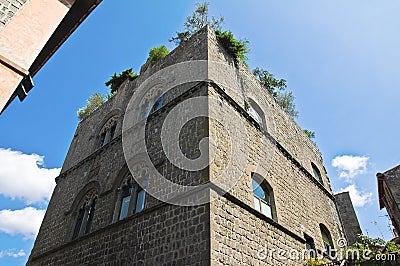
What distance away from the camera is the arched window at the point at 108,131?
439 inches

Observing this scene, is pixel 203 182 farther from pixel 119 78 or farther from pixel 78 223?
pixel 119 78

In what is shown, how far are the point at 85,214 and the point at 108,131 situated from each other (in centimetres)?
375

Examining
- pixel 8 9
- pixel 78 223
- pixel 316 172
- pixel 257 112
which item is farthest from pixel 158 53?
pixel 316 172

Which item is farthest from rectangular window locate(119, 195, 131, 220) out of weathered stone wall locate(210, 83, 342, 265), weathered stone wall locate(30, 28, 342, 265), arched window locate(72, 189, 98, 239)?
weathered stone wall locate(210, 83, 342, 265)

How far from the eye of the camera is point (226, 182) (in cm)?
609

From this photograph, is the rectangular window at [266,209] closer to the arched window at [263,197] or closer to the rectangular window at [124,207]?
the arched window at [263,197]

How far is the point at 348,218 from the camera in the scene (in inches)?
647

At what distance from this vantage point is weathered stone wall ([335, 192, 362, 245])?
51.5 feet

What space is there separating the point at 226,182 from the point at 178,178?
3.70ft

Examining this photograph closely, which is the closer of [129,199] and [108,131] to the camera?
[129,199]

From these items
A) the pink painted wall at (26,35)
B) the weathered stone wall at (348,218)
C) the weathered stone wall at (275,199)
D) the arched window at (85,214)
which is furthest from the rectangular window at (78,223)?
the weathered stone wall at (348,218)

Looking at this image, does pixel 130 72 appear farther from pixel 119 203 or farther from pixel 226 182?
pixel 226 182

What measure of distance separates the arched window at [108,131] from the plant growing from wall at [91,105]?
594 centimetres

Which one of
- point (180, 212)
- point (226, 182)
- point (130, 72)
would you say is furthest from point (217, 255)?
point (130, 72)
